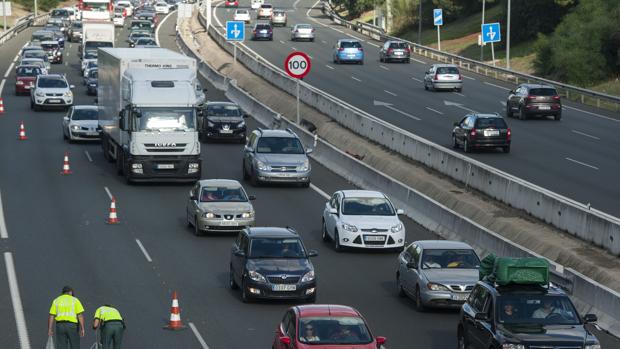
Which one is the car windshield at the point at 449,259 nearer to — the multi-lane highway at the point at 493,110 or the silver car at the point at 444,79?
the multi-lane highway at the point at 493,110

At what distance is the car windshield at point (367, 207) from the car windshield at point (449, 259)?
621 centimetres

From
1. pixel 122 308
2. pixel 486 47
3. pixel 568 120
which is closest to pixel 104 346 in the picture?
pixel 122 308

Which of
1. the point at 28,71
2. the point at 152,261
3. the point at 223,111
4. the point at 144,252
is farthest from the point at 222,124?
the point at 152,261

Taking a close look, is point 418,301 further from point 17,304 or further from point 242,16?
point 242,16

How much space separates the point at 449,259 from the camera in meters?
26.1

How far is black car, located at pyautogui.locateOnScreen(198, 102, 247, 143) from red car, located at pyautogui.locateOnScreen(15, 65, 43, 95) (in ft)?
58.5

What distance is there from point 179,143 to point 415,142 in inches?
302

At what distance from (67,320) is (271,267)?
259 inches

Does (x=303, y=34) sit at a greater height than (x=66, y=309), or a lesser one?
lesser

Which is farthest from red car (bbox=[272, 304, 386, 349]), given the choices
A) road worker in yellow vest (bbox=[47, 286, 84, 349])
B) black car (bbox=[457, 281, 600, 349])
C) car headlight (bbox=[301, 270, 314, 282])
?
car headlight (bbox=[301, 270, 314, 282])

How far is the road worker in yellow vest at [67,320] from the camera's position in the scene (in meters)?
20.2

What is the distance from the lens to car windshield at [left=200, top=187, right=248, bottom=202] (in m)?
34.1

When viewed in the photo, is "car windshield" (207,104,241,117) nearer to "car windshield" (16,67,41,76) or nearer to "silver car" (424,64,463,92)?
"silver car" (424,64,463,92)

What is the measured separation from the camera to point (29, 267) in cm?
2931
